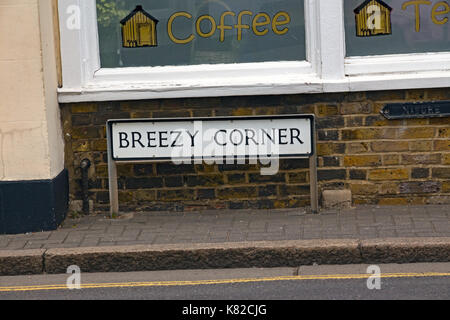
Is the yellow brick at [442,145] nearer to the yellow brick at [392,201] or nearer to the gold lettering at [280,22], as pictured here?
→ the yellow brick at [392,201]

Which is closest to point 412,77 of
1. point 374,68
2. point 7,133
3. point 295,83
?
point 374,68

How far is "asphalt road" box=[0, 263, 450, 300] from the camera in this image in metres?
6.41

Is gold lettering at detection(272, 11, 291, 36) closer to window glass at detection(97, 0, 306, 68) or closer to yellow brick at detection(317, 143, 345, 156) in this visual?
window glass at detection(97, 0, 306, 68)

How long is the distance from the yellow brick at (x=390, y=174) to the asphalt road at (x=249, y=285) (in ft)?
5.50

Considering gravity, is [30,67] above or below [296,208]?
above

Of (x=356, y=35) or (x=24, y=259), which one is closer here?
(x=24, y=259)

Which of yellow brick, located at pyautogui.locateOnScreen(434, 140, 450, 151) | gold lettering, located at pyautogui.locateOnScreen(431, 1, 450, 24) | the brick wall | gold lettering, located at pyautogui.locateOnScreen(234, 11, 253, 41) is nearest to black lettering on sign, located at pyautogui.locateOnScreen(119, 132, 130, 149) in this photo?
the brick wall

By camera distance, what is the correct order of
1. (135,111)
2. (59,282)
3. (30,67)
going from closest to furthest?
(59,282), (30,67), (135,111)

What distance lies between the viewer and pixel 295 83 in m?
8.62

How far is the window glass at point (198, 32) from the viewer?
8789 mm
